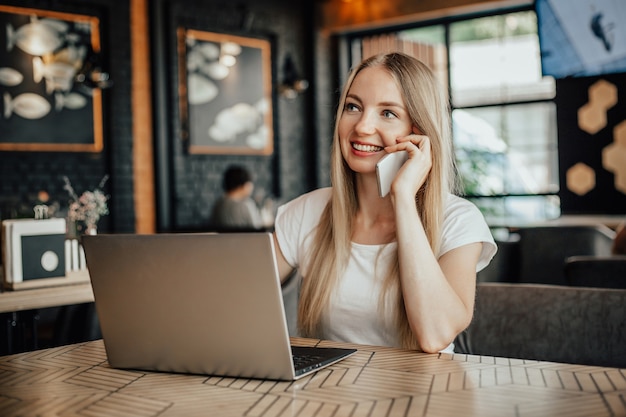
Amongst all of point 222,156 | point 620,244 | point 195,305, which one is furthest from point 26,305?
point 222,156

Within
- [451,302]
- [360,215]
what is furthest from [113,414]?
[360,215]

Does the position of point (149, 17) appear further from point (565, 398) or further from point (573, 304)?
point (565, 398)

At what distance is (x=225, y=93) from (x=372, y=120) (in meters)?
5.60

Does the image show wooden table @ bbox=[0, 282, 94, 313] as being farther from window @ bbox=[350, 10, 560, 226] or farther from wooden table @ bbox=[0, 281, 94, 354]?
window @ bbox=[350, 10, 560, 226]

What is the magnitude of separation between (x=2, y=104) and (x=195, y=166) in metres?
1.90

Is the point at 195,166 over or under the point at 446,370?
over

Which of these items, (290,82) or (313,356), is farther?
(290,82)

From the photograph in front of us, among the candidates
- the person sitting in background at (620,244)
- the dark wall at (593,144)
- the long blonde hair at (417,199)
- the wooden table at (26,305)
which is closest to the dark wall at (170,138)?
the dark wall at (593,144)

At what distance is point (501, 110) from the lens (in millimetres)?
7625

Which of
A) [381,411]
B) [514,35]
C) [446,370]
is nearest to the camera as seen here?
[381,411]

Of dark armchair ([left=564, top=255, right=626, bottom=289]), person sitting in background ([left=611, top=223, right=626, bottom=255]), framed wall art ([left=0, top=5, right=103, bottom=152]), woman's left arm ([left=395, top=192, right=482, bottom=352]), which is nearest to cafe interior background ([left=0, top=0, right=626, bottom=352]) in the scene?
framed wall art ([left=0, top=5, right=103, bottom=152])

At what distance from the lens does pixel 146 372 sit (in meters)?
1.33

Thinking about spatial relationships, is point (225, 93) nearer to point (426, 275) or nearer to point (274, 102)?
point (274, 102)

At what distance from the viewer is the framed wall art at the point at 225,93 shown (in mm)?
7012
